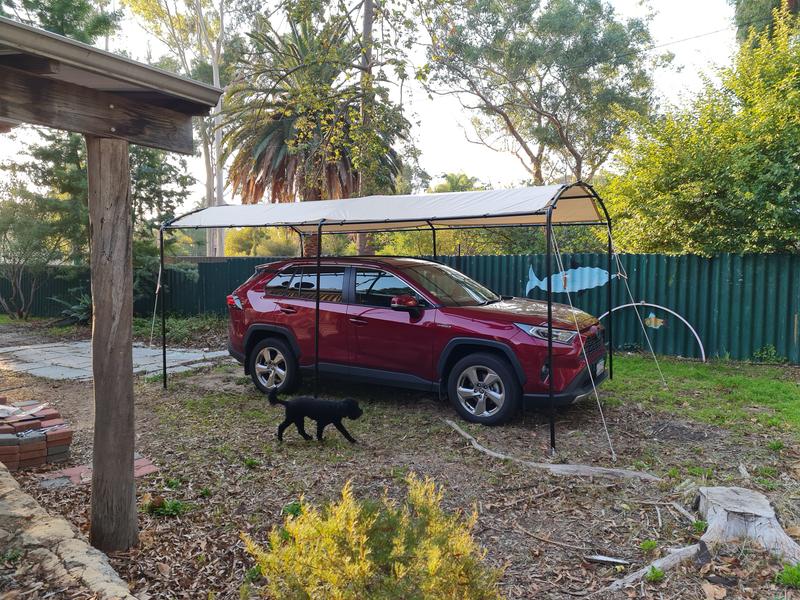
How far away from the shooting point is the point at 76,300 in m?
15.8

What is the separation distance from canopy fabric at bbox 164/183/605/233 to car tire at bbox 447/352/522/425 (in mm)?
1478

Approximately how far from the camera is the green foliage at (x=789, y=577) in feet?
9.44

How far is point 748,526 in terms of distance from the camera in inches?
129

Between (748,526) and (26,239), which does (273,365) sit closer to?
(748,526)

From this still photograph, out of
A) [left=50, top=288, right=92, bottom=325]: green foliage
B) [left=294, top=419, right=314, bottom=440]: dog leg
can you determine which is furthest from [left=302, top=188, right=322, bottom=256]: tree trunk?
[left=294, top=419, right=314, bottom=440]: dog leg

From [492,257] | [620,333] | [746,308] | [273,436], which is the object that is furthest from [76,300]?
[746,308]

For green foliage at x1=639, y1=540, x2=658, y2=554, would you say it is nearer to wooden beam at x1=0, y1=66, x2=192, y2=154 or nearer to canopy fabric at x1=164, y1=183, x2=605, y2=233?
canopy fabric at x1=164, y1=183, x2=605, y2=233

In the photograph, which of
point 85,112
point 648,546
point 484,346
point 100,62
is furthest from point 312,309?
point 648,546

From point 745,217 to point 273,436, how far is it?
7854mm

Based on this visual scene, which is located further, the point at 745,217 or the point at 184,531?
the point at 745,217

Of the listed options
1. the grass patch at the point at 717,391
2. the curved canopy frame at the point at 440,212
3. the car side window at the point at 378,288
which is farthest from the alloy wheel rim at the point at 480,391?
the grass patch at the point at 717,391

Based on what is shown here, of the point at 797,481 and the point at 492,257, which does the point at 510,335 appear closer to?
the point at 797,481

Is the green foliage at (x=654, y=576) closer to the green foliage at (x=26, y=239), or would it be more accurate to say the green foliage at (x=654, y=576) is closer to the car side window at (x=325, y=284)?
the car side window at (x=325, y=284)

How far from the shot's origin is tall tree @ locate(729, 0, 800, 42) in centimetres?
1545
